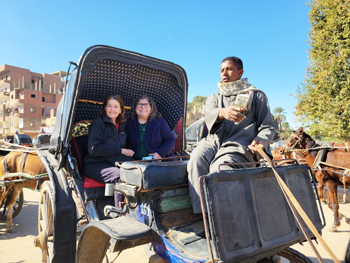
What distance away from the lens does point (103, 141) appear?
10.0 feet

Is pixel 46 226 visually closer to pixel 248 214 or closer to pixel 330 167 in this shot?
pixel 248 214

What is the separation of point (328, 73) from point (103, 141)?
532 inches

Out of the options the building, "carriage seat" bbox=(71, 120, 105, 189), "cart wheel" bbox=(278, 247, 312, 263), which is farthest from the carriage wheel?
the building

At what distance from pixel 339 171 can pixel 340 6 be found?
11.0 metres

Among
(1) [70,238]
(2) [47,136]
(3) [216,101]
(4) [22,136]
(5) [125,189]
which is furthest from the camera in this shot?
(4) [22,136]

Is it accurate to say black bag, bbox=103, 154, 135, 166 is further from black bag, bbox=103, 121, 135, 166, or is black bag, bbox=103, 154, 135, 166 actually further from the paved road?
the paved road

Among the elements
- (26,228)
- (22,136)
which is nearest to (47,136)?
(22,136)

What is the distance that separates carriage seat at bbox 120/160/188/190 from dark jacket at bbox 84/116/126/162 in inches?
32.1

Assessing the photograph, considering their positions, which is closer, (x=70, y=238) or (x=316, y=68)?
(x=70, y=238)

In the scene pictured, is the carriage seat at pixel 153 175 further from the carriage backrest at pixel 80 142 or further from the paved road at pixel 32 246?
the paved road at pixel 32 246

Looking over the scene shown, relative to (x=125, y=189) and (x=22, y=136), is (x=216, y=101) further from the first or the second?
(x=22, y=136)

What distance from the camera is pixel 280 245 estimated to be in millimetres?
1674

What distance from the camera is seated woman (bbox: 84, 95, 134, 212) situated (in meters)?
2.86

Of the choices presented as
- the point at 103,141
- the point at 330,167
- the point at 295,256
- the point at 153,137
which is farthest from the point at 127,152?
the point at 330,167
